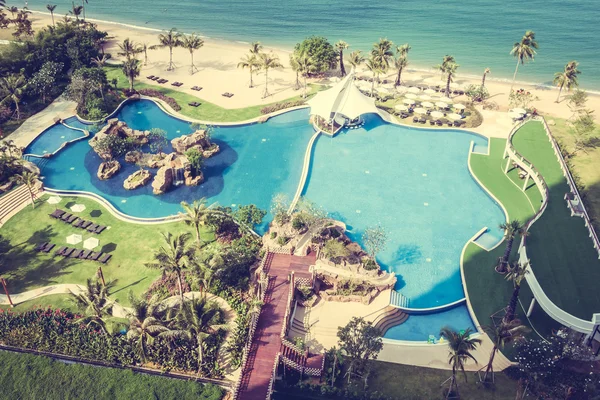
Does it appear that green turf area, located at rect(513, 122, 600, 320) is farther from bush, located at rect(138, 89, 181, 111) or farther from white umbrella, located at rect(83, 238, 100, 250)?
bush, located at rect(138, 89, 181, 111)

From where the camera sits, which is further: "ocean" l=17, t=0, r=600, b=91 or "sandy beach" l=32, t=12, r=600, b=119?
"ocean" l=17, t=0, r=600, b=91

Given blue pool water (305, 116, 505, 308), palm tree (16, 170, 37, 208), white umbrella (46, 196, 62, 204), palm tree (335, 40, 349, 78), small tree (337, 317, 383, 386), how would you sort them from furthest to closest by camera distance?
1. palm tree (335, 40, 349, 78)
2. white umbrella (46, 196, 62, 204)
3. palm tree (16, 170, 37, 208)
4. blue pool water (305, 116, 505, 308)
5. small tree (337, 317, 383, 386)

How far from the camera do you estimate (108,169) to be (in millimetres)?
63281

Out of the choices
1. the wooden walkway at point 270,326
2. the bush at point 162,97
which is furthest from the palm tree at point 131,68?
the wooden walkway at point 270,326

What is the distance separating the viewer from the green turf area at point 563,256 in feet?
140

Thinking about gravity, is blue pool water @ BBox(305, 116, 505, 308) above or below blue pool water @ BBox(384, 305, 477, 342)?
above

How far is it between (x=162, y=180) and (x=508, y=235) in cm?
3970

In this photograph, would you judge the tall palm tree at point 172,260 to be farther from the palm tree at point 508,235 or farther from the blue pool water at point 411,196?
Answer: the palm tree at point 508,235

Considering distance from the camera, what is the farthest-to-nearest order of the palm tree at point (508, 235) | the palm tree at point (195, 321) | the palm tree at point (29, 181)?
the palm tree at point (29, 181)
the palm tree at point (508, 235)
the palm tree at point (195, 321)

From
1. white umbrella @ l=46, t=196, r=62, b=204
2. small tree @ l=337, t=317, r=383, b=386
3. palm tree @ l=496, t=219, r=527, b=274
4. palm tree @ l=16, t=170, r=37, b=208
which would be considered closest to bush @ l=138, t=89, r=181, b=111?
white umbrella @ l=46, t=196, r=62, b=204

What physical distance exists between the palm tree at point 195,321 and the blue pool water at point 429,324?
16.4 m

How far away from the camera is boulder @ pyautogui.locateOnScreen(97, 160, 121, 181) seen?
62.3 m

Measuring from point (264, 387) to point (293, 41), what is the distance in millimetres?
94433

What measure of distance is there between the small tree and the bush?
51.9m
